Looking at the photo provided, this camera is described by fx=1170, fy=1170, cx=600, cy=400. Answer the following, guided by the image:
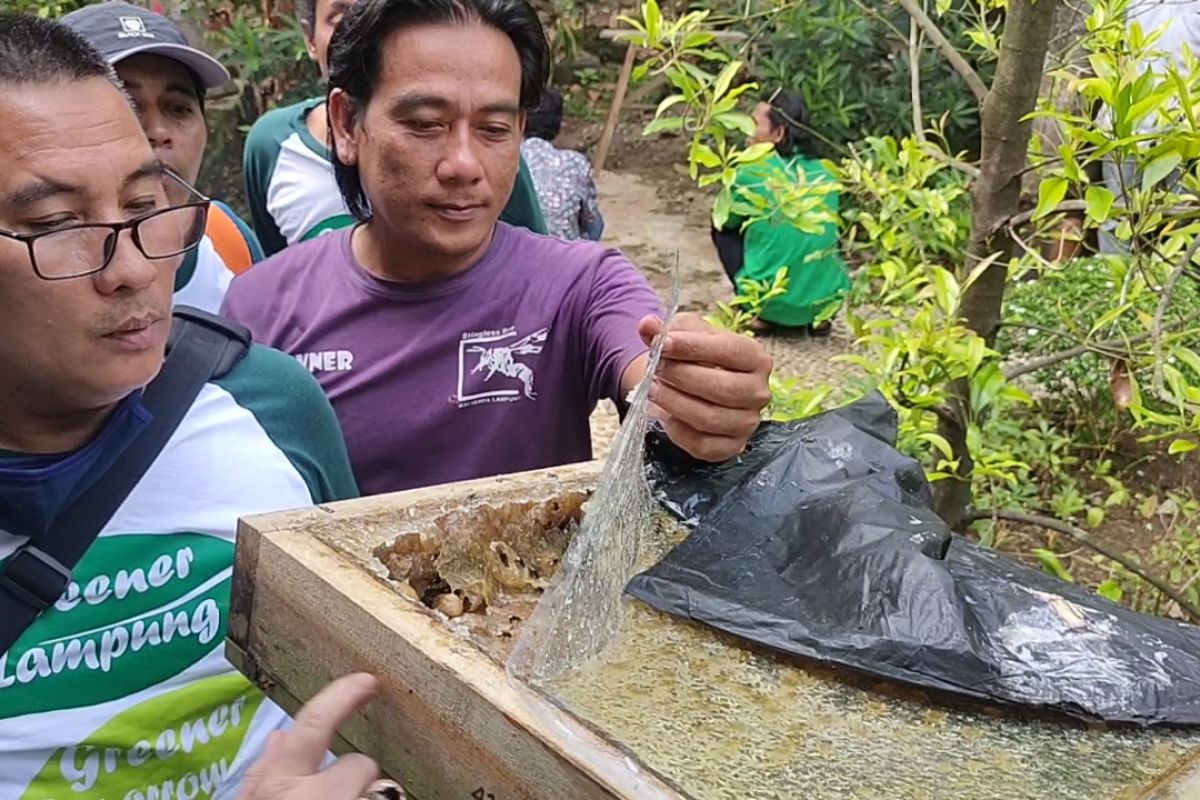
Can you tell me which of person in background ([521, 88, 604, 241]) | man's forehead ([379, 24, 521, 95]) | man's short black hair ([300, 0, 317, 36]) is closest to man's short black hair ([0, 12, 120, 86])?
man's forehead ([379, 24, 521, 95])

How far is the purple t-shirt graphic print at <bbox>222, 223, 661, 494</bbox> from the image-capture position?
1.87m

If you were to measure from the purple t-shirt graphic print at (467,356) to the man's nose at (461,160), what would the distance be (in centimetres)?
A: 17

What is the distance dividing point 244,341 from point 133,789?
0.57 meters

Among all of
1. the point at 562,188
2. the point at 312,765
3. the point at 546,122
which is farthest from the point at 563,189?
the point at 312,765

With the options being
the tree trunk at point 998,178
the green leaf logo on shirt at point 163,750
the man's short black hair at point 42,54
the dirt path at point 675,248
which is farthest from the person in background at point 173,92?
the dirt path at point 675,248

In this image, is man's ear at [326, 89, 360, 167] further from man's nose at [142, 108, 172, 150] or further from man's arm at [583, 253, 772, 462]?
man's arm at [583, 253, 772, 462]

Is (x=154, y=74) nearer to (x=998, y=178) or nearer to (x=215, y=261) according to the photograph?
(x=215, y=261)

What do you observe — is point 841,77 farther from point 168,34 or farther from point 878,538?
point 878,538

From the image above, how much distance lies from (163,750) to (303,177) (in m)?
1.68

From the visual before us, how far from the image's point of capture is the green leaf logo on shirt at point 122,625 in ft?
4.27

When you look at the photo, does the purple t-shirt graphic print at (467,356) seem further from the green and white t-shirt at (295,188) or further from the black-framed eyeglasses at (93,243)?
the green and white t-shirt at (295,188)

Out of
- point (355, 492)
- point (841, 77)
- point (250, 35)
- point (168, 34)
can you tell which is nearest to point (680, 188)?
point (841, 77)

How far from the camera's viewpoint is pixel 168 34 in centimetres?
234

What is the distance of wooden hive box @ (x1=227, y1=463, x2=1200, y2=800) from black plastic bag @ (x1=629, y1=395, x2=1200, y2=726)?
0.11 m
